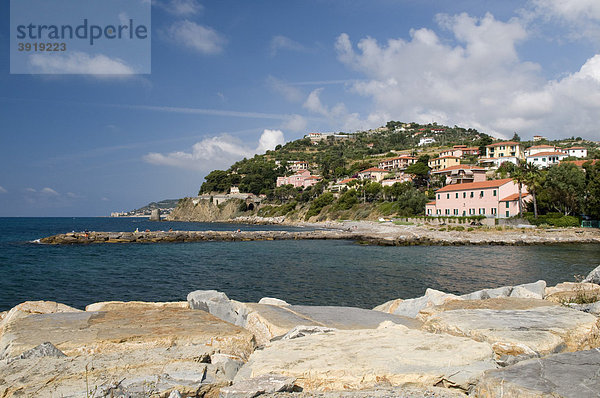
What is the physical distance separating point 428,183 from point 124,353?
88.2 m

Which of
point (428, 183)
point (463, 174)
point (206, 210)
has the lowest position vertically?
point (206, 210)

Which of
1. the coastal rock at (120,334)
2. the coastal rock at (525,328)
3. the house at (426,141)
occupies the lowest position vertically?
the coastal rock at (120,334)

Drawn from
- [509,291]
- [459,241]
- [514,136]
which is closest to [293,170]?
[514,136]

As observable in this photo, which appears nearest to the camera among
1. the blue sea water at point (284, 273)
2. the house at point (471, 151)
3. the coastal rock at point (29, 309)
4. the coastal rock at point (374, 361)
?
the coastal rock at point (374, 361)

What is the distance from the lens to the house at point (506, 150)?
98500 mm

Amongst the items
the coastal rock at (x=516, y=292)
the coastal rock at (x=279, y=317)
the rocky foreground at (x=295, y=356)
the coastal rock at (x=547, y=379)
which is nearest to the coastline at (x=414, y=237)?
the coastal rock at (x=516, y=292)

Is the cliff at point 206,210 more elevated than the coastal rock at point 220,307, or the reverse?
the cliff at point 206,210

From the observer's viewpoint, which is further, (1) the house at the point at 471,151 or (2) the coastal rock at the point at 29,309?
(1) the house at the point at 471,151

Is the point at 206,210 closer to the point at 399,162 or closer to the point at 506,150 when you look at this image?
the point at 399,162

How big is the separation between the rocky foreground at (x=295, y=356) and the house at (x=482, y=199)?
2104 inches

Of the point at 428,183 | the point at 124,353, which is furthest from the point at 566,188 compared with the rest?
the point at 124,353

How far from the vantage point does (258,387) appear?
3.93m

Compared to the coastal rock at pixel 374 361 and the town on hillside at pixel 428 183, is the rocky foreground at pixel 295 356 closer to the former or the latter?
the coastal rock at pixel 374 361

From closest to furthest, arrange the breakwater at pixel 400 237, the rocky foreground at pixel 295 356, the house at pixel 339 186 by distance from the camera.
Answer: the rocky foreground at pixel 295 356 → the breakwater at pixel 400 237 → the house at pixel 339 186
